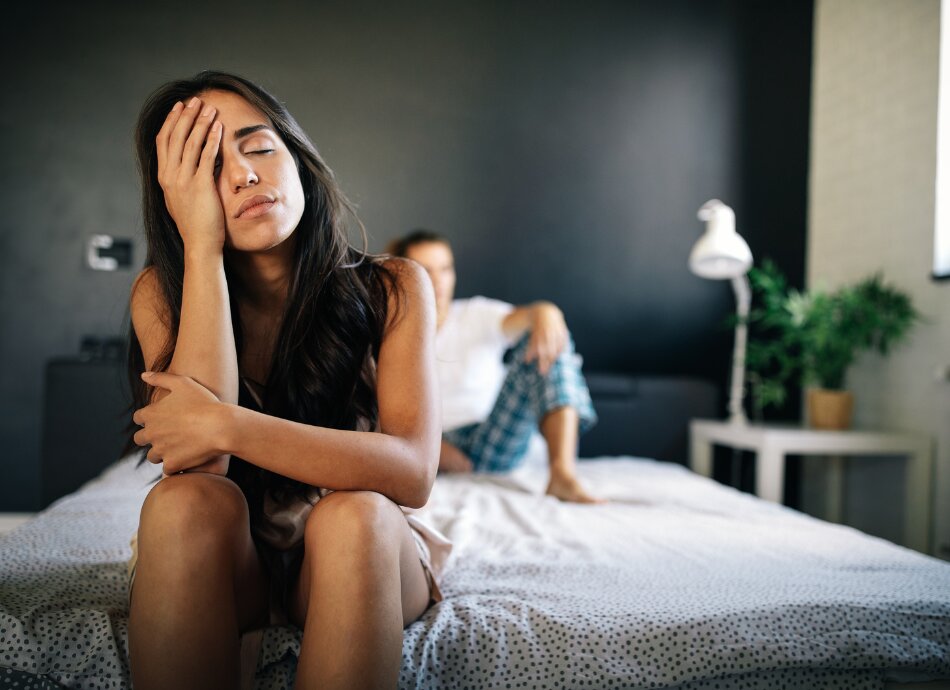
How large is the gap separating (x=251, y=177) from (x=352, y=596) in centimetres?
60

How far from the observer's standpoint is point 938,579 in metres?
1.30

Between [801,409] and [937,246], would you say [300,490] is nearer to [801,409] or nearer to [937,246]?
[937,246]

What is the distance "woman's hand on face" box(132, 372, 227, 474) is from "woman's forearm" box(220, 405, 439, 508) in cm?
2

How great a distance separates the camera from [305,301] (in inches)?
46.2

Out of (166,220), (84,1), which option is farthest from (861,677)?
(84,1)

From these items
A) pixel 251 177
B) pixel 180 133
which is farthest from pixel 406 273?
pixel 180 133

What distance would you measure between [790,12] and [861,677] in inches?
124

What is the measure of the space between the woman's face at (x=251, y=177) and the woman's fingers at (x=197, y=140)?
0.06 ft

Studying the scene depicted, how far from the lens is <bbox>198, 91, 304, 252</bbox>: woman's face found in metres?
1.11

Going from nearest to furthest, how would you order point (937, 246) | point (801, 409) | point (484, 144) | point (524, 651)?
point (524, 651) → point (937, 246) → point (484, 144) → point (801, 409)

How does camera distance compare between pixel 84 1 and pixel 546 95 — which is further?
pixel 546 95

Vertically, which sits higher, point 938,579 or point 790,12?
point 790,12

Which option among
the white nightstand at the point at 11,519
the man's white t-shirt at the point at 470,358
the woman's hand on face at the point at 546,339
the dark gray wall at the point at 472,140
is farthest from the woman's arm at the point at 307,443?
the white nightstand at the point at 11,519

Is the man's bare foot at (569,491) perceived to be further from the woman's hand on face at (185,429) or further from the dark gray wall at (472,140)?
the dark gray wall at (472,140)
